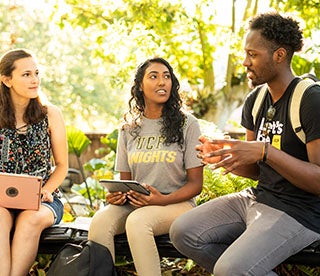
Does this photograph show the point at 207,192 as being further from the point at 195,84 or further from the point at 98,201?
the point at 195,84

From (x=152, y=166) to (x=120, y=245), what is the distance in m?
0.52

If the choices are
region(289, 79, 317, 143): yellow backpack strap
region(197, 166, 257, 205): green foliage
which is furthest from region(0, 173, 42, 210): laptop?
region(289, 79, 317, 143): yellow backpack strap

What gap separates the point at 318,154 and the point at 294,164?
131 mm

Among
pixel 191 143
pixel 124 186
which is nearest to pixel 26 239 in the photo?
pixel 124 186

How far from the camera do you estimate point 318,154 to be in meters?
3.16

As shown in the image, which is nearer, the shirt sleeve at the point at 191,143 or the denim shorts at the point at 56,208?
the shirt sleeve at the point at 191,143

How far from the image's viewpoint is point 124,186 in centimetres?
380

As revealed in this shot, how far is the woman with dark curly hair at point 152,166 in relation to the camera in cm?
368

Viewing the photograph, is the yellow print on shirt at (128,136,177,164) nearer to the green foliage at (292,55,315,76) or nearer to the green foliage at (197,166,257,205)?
the green foliage at (197,166,257,205)

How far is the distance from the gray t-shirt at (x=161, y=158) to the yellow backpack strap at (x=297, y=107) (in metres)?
0.81

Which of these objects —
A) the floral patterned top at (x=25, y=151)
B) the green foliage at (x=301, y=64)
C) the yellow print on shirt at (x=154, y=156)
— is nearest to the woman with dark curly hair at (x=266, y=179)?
the yellow print on shirt at (x=154, y=156)

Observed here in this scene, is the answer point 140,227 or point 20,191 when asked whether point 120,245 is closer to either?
point 140,227

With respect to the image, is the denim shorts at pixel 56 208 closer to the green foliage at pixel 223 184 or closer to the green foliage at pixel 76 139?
the green foliage at pixel 223 184

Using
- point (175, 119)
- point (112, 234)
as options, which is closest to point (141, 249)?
point (112, 234)
